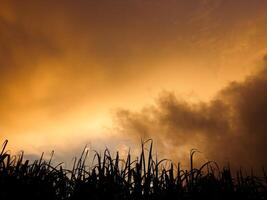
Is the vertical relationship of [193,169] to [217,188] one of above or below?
above

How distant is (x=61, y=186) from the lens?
761 centimetres

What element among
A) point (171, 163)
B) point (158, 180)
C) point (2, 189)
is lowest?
point (2, 189)

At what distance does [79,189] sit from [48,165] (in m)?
1.44

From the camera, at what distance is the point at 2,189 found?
6.68 metres

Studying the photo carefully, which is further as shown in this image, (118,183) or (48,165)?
(48,165)

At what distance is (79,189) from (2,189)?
1.55 m

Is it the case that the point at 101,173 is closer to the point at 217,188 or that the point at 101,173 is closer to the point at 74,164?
the point at 74,164

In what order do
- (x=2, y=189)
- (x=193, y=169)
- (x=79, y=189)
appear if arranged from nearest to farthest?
(x=2, y=189), (x=79, y=189), (x=193, y=169)

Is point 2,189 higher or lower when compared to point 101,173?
lower

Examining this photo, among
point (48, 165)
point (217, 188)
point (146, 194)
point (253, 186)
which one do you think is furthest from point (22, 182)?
point (253, 186)

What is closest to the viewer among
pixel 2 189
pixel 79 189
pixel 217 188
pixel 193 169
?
pixel 2 189

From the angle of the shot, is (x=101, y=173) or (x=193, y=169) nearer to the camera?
(x=101, y=173)

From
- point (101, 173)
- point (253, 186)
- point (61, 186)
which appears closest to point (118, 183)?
point (101, 173)

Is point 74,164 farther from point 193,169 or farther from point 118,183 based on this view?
point 193,169
